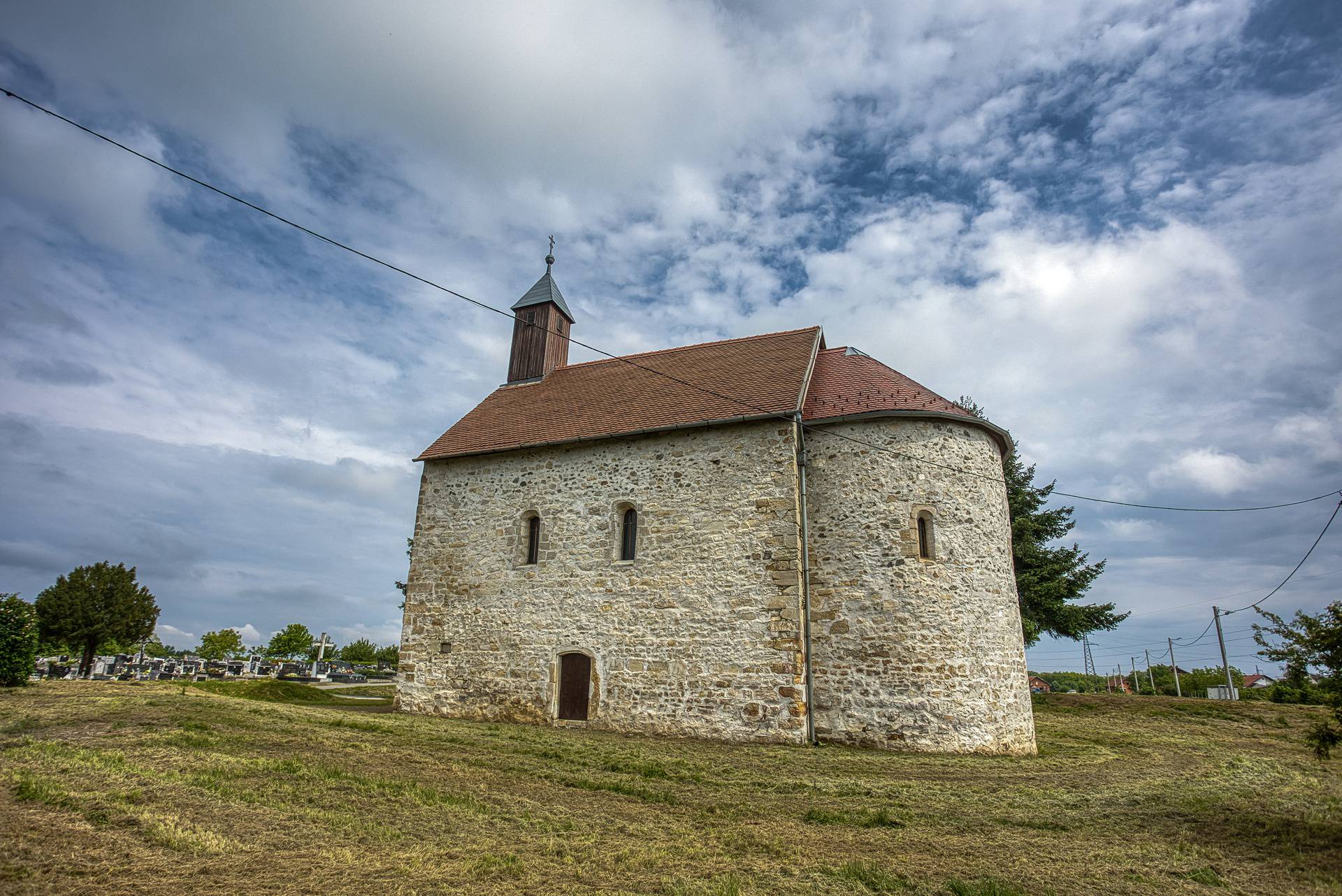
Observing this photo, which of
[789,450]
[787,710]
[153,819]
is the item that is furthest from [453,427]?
[153,819]

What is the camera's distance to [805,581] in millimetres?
13938

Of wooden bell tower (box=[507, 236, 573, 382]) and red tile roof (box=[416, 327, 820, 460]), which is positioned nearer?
red tile roof (box=[416, 327, 820, 460])

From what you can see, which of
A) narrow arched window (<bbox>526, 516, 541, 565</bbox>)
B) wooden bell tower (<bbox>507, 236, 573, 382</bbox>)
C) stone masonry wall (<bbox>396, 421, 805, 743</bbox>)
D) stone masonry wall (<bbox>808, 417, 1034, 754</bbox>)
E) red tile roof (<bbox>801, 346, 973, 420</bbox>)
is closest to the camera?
stone masonry wall (<bbox>808, 417, 1034, 754</bbox>)

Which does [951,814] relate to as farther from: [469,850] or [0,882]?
[0,882]

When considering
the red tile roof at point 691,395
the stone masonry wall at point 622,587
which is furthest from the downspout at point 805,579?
the red tile roof at point 691,395

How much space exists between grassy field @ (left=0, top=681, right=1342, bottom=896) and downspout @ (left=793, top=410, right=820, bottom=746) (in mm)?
1041

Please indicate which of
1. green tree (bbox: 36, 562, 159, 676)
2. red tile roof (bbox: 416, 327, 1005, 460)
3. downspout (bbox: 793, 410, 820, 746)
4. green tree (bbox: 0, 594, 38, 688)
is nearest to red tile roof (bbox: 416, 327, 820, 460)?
red tile roof (bbox: 416, 327, 1005, 460)

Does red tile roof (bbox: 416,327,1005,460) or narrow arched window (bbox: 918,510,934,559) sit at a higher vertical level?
red tile roof (bbox: 416,327,1005,460)

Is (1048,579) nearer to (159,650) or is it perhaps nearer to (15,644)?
(15,644)

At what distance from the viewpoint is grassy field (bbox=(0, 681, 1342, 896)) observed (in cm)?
506

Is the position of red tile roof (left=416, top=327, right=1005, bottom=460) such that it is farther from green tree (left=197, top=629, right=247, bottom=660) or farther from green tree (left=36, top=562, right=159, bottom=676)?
green tree (left=197, top=629, right=247, bottom=660)

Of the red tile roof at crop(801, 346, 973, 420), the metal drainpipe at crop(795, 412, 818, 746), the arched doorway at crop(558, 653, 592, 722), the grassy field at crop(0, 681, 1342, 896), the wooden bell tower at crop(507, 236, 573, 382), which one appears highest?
the wooden bell tower at crop(507, 236, 573, 382)

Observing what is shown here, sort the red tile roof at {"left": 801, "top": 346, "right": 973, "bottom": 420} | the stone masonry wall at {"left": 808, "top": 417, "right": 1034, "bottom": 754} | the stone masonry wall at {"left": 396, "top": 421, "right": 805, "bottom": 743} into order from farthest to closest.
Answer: the red tile roof at {"left": 801, "top": 346, "right": 973, "bottom": 420}
the stone masonry wall at {"left": 396, "top": 421, "right": 805, "bottom": 743}
the stone masonry wall at {"left": 808, "top": 417, "right": 1034, "bottom": 754}

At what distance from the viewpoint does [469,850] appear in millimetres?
5605
